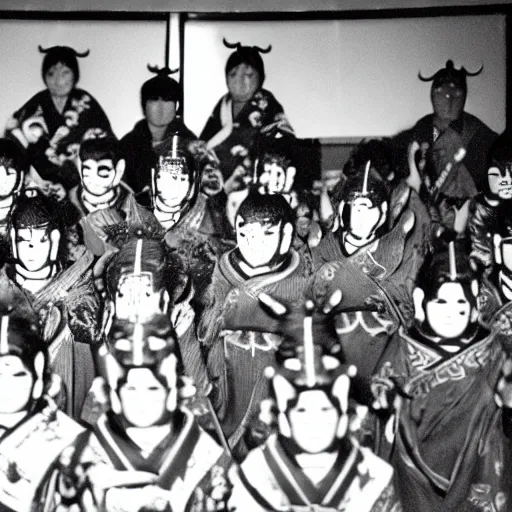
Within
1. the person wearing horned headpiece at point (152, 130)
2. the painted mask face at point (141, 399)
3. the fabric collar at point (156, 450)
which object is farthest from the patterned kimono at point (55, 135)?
the fabric collar at point (156, 450)

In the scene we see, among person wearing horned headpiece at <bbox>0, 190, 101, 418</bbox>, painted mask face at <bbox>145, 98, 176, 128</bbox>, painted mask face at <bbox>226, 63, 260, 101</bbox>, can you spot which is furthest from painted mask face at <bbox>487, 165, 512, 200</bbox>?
person wearing horned headpiece at <bbox>0, 190, 101, 418</bbox>

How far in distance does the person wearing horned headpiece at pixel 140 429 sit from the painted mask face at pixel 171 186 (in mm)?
212

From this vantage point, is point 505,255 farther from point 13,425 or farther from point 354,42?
point 13,425

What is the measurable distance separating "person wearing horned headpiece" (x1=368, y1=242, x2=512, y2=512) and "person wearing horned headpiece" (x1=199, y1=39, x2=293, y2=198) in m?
0.64

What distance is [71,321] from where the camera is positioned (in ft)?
6.51

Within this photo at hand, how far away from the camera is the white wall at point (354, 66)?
203 cm

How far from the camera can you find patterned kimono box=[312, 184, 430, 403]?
6.44 feet

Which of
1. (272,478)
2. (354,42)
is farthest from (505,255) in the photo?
(272,478)

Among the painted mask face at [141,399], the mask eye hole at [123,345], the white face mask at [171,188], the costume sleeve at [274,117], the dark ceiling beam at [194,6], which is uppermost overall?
the dark ceiling beam at [194,6]

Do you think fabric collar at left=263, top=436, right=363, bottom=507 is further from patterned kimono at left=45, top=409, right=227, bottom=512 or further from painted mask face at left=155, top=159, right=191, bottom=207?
painted mask face at left=155, top=159, right=191, bottom=207

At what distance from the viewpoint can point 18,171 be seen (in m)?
2.03

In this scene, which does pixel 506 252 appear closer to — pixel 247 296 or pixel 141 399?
pixel 247 296

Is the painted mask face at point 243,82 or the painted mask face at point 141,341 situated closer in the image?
the painted mask face at point 141,341

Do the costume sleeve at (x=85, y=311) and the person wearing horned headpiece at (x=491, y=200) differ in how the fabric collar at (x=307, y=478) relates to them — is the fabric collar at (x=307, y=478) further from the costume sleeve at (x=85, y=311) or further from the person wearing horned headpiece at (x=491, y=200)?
the person wearing horned headpiece at (x=491, y=200)
